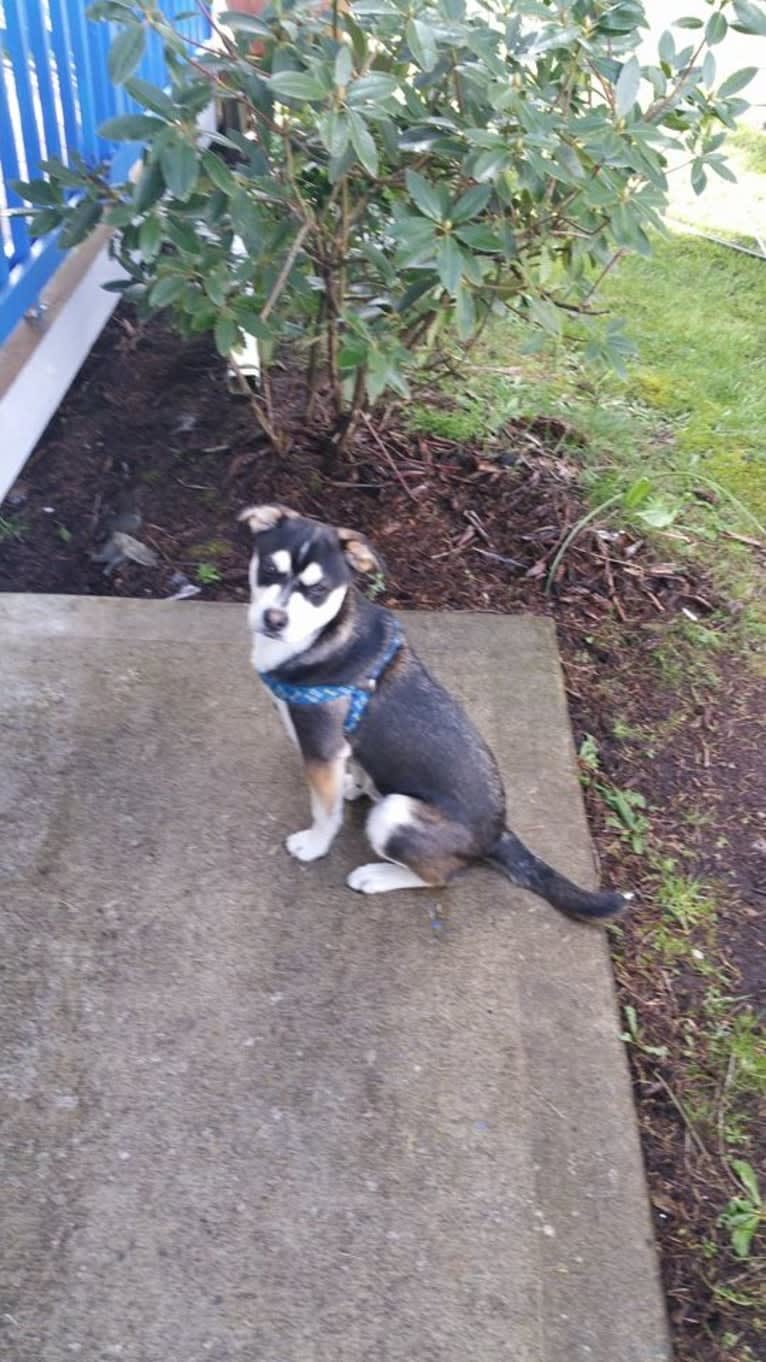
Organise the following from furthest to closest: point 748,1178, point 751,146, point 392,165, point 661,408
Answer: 1. point 751,146
2. point 661,408
3. point 392,165
4. point 748,1178

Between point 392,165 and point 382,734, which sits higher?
point 392,165

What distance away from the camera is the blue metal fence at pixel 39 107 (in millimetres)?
4039

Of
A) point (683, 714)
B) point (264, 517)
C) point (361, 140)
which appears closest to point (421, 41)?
point (361, 140)

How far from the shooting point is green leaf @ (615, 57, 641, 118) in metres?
3.05

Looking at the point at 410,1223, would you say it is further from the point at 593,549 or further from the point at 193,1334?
the point at 593,549

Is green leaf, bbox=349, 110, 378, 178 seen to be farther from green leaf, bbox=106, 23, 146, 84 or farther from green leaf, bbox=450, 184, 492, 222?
green leaf, bbox=106, 23, 146, 84

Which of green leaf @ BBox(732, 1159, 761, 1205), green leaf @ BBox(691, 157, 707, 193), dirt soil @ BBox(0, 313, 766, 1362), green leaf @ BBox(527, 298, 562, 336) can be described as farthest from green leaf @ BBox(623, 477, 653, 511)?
green leaf @ BBox(732, 1159, 761, 1205)

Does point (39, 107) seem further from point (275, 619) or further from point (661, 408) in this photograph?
point (661, 408)

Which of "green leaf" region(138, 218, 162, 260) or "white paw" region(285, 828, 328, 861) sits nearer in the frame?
"white paw" region(285, 828, 328, 861)

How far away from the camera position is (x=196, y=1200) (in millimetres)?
2211

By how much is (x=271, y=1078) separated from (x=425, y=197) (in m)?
2.44

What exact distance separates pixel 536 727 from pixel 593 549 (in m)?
1.21

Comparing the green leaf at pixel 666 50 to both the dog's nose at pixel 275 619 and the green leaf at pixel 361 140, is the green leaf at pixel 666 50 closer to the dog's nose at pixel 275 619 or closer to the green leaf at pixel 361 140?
the green leaf at pixel 361 140

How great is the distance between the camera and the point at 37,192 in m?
3.58
